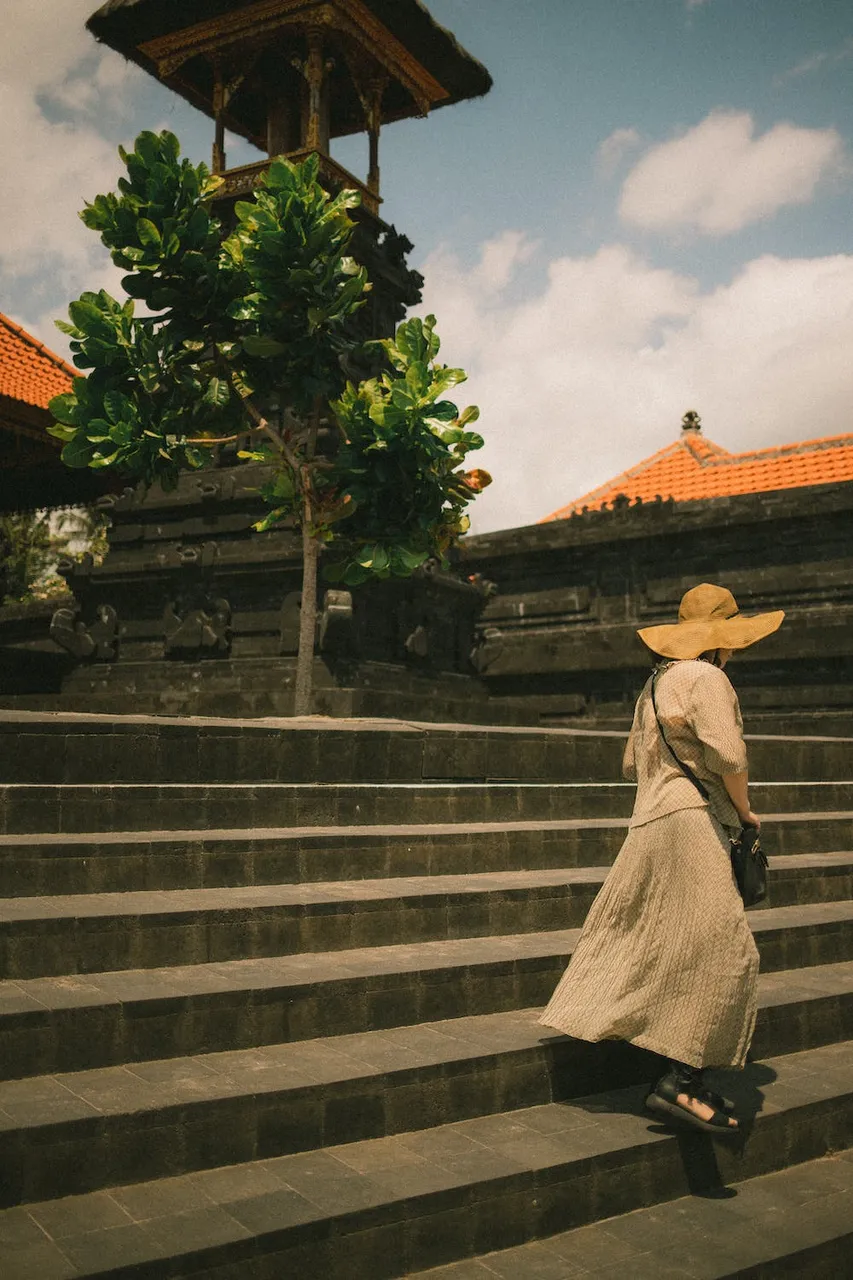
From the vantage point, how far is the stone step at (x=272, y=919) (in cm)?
408

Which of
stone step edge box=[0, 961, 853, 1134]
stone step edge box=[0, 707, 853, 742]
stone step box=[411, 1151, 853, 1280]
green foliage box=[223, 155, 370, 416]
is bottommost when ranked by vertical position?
stone step box=[411, 1151, 853, 1280]

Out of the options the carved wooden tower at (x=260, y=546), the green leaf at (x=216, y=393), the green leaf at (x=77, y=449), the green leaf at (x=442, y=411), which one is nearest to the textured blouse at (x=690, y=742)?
the green leaf at (x=442, y=411)

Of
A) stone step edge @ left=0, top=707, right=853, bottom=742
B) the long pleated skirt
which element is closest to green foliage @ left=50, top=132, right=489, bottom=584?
stone step edge @ left=0, top=707, right=853, bottom=742

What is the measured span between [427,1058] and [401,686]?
→ 8.64m

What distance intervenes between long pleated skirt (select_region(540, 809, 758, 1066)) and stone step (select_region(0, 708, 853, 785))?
3.00 m

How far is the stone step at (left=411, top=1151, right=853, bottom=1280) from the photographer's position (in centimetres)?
320

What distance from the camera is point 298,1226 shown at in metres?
2.93

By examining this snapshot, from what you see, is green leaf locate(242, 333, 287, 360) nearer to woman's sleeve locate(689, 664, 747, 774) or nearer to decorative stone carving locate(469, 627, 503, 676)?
woman's sleeve locate(689, 664, 747, 774)

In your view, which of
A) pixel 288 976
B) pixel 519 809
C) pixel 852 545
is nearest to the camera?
pixel 288 976

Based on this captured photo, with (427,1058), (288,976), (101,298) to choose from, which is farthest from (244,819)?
(101,298)

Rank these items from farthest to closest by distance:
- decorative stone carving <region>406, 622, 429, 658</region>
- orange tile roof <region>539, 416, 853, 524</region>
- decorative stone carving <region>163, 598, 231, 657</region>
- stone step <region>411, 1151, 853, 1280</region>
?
orange tile roof <region>539, 416, 853, 524</region>
decorative stone carving <region>163, 598, 231, 657</region>
decorative stone carving <region>406, 622, 429, 658</region>
stone step <region>411, 1151, 853, 1280</region>

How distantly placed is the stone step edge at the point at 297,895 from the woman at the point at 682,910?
1.16 metres

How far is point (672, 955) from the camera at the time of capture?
12.3 ft

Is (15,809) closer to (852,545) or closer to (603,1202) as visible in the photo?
(603,1202)
